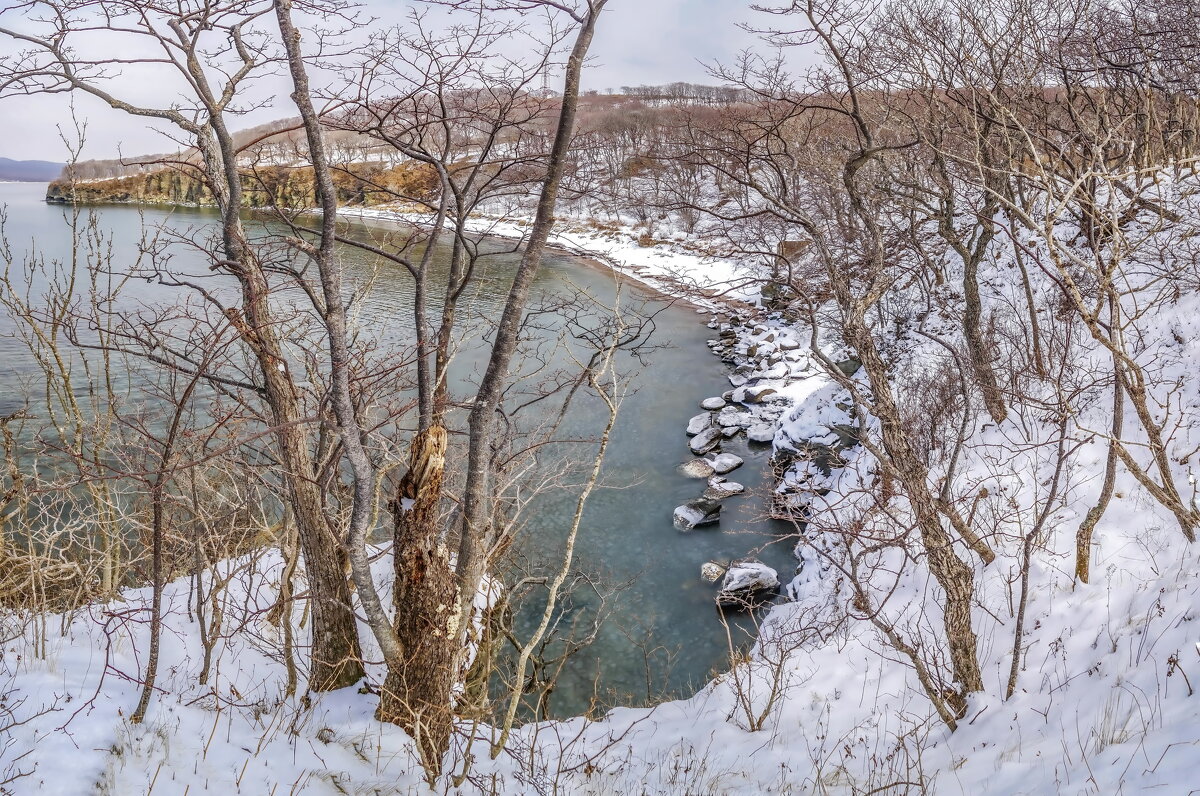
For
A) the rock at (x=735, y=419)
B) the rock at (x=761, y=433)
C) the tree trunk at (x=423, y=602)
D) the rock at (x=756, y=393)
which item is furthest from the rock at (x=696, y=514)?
the tree trunk at (x=423, y=602)

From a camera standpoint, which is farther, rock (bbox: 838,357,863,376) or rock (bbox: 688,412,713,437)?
rock (bbox: 838,357,863,376)

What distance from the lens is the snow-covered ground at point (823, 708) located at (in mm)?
3807

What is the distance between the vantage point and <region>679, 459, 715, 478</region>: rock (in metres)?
13.0

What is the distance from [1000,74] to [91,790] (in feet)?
37.8

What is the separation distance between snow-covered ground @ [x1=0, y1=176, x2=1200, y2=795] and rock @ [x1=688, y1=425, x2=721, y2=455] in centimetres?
528

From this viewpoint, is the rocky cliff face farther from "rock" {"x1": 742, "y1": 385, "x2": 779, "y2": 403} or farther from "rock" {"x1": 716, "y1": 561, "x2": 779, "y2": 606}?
"rock" {"x1": 742, "y1": 385, "x2": 779, "y2": 403}

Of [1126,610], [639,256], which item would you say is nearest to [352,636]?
[1126,610]

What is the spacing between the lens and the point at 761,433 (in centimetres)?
1468

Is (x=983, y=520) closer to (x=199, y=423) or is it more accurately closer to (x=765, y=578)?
(x=765, y=578)

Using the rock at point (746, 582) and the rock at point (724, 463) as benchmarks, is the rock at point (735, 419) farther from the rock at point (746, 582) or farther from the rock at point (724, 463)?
the rock at point (746, 582)

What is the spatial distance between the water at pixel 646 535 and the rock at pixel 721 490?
150 mm

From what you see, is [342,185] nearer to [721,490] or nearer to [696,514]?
[696,514]

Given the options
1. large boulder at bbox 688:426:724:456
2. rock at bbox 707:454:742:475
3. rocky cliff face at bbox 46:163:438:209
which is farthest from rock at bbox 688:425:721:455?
rocky cliff face at bbox 46:163:438:209

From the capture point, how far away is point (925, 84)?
9609 mm
